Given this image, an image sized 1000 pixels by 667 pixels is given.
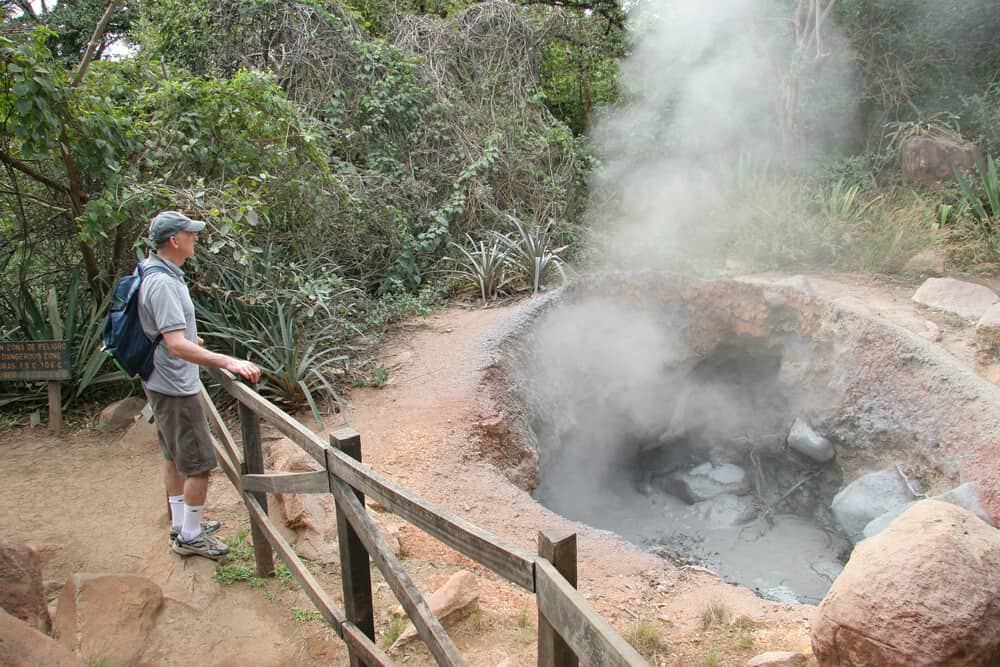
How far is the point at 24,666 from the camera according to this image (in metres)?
1.64

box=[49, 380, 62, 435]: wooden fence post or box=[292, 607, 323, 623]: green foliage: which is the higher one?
box=[49, 380, 62, 435]: wooden fence post

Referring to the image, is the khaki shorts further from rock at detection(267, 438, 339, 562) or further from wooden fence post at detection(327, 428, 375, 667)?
wooden fence post at detection(327, 428, 375, 667)

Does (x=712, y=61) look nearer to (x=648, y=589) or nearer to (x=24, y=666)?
(x=648, y=589)

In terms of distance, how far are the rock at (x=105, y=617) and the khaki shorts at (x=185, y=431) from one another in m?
0.50

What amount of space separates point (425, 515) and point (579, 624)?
54 centimetres

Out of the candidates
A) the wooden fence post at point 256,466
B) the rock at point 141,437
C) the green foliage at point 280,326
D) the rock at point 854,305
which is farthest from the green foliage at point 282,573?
the rock at point 854,305

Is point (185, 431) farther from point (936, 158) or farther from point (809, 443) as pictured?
point (936, 158)

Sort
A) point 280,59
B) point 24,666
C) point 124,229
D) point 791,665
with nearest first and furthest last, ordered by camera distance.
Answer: point 24,666
point 791,665
point 124,229
point 280,59

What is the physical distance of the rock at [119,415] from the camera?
4.52 meters

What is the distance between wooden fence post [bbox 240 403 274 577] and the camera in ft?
9.20

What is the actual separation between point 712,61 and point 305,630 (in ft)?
28.5

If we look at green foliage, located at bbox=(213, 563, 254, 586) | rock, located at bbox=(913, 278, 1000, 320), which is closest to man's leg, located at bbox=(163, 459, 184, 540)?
green foliage, located at bbox=(213, 563, 254, 586)

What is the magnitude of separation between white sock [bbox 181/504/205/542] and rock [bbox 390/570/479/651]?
1.14 meters

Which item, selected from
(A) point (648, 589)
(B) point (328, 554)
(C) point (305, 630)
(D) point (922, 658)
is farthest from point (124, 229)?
(D) point (922, 658)
